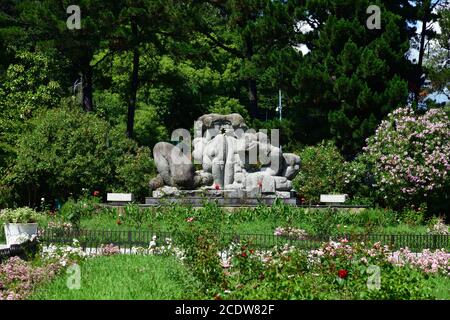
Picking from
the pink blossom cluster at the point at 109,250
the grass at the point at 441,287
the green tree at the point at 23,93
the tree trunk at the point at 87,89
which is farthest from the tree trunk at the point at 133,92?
the grass at the point at 441,287

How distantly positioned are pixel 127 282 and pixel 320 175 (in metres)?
19.0

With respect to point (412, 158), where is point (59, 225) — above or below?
below

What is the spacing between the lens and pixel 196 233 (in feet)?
44.3

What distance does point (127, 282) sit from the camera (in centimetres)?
1221

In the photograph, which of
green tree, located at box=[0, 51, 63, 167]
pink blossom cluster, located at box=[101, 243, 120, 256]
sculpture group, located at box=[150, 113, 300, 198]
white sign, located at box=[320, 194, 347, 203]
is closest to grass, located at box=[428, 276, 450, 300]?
pink blossom cluster, located at box=[101, 243, 120, 256]

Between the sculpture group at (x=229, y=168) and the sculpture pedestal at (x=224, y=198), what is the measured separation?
37 mm

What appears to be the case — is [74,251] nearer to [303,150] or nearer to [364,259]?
[364,259]

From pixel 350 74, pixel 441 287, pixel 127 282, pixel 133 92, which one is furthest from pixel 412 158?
pixel 127 282

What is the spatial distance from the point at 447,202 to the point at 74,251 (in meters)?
18.4

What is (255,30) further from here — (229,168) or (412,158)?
(412,158)

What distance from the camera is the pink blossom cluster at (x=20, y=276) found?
38.5ft

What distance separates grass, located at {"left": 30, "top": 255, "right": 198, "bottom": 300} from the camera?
1109 cm

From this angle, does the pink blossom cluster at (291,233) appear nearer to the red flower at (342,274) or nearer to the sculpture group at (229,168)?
the sculpture group at (229,168)

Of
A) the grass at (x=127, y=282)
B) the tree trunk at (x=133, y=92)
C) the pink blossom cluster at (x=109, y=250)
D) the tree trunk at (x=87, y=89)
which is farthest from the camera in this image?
the tree trunk at (x=87, y=89)
